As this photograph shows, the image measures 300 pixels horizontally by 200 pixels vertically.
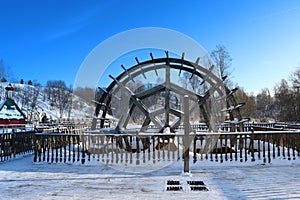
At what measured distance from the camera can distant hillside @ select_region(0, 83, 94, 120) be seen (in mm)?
73625

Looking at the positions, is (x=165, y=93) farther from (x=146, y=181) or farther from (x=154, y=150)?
(x=146, y=181)

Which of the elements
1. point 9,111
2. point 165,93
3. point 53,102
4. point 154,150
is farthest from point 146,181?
point 53,102

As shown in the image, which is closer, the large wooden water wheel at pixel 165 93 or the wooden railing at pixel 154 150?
the wooden railing at pixel 154 150

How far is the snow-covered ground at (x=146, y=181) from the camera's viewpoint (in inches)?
195

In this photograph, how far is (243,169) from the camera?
747 centimetres

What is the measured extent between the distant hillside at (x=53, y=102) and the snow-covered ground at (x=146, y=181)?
6005 cm

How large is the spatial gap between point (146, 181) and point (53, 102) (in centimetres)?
9131

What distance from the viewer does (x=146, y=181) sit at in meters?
6.13

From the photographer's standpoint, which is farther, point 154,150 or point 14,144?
point 14,144

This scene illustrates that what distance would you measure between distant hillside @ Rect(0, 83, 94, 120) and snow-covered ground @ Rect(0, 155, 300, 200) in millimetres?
60049

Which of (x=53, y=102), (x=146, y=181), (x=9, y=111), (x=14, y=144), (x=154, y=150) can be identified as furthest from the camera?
(x=53, y=102)

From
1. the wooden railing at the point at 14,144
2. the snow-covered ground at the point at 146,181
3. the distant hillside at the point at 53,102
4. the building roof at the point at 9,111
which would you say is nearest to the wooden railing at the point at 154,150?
the snow-covered ground at the point at 146,181

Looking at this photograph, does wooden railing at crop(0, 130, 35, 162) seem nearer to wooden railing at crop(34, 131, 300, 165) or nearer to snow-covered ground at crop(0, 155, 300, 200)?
→ snow-covered ground at crop(0, 155, 300, 200)

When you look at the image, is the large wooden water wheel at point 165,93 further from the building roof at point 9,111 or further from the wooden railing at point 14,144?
the building roof at point 9,111
